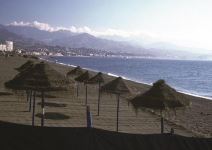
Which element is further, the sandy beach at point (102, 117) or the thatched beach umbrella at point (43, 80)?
the sandy beach at point (102, 117)

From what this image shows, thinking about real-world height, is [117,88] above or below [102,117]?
above

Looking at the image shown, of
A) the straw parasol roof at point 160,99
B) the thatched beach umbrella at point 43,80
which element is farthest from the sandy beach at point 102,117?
the straw parasol roof at point 160,99

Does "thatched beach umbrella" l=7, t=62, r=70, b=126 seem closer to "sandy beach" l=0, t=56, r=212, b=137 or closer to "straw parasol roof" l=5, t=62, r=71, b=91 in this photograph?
"straw parasol roof" l=5, t=62, r=71, b=91

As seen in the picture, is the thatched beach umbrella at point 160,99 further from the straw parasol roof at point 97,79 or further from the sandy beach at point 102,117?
the straw parasol roof at point 97,79

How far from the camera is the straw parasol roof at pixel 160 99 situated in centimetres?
1201

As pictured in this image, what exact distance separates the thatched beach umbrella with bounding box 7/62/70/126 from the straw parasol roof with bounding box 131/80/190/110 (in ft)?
9.02

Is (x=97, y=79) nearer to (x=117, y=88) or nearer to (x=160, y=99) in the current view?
(x=117, y=88)

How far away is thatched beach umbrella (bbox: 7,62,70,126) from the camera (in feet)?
42.3

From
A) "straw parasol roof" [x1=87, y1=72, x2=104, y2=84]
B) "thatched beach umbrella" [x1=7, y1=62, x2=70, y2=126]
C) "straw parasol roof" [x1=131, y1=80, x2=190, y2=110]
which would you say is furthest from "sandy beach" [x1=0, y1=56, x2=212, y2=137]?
"straw parasol roof" [x1=131, y1=80, x2=190, y2=110]

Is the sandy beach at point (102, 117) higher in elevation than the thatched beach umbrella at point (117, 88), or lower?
lower

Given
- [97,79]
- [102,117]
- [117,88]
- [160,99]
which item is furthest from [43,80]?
[97,79]

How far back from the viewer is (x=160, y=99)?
1206 cm

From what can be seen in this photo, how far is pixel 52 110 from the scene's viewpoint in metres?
19.6

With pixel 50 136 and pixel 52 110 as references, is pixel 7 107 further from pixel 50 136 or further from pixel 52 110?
pixel 50 136
